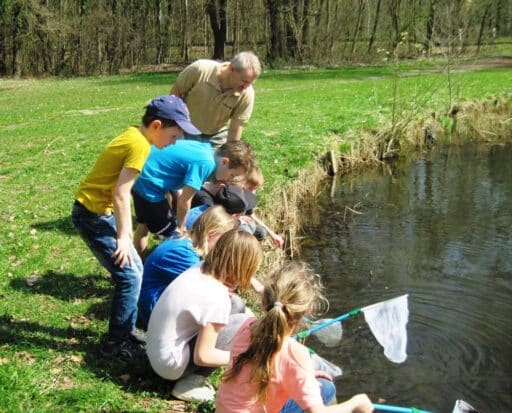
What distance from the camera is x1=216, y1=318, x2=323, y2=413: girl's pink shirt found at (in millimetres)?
2762

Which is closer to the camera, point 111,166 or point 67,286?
point 111,166

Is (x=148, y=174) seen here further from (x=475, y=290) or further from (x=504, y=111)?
(x=504, y=111)

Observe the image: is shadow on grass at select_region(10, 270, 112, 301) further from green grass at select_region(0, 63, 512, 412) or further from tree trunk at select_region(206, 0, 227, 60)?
tree trunk at select_region(206, 0, 227, 60)

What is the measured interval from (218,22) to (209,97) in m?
28.0

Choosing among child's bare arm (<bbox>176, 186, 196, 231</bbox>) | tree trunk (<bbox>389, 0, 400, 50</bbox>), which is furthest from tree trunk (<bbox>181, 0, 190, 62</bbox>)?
child's bare arm (<bbox>176, 186, 196, 231</bbox>)

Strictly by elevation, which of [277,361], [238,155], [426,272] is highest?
[238,155]

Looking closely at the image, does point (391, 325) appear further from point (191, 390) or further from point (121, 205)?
point (121, 205)

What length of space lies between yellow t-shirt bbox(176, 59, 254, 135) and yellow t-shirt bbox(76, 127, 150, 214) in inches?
79.8

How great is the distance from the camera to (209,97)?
18.9 ft

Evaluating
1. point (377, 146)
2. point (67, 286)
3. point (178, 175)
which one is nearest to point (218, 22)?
point (377, 146)

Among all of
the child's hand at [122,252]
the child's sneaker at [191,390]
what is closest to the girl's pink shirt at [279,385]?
the child's sneaker at [191,390]

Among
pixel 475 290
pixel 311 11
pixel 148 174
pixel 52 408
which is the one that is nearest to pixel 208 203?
pixel 148 174

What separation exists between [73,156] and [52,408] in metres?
7.68

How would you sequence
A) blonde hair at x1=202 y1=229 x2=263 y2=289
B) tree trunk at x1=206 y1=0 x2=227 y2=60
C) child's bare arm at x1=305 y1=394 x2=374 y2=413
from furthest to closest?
tree trunk at x1=206 y1=0 x2=227 y2=60, blonde hair at x1=202 y1=229 x2=263 y2=289, child's bare arm at x1=305 y1=394 x2=374 y2=413
